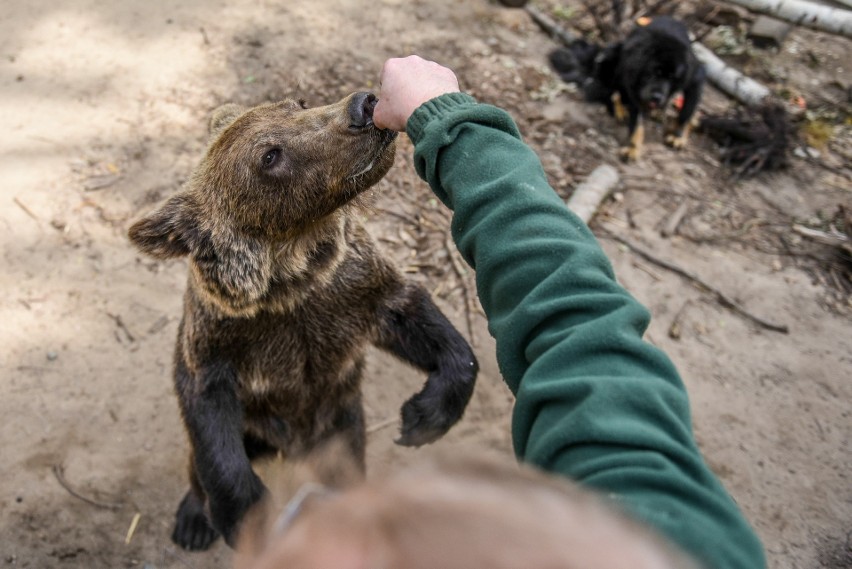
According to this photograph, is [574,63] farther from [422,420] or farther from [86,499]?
[86,499]

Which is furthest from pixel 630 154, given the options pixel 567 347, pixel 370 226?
pixel 567 347

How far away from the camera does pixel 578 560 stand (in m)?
1.11

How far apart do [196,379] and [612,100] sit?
19.5 ft

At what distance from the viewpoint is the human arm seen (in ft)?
5.26

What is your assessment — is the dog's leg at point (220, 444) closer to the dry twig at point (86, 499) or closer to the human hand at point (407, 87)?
the dry twig at point (86, 499)

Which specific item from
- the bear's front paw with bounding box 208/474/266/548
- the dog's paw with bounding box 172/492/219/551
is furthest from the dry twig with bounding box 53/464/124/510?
the bear's front paw with bounding box 208/474/266/548

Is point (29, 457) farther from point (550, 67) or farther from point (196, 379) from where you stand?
point (550, 67)

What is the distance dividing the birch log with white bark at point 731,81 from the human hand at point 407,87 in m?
6.22

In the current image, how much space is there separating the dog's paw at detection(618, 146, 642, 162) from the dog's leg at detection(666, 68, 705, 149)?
21.8 inches

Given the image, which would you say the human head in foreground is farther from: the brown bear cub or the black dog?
the black dog

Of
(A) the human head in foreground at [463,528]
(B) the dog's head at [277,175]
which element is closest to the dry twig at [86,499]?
(B) the dog's head at [277,175]

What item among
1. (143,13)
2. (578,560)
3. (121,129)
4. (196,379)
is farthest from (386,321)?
(143,13)

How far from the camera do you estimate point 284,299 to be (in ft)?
10.7

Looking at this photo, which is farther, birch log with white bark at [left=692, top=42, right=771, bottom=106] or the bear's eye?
birch log with white bark at [left=692, top=42, right=771, bottom=106]
